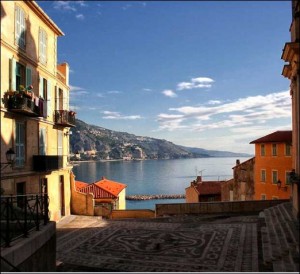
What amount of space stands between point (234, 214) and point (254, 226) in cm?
583

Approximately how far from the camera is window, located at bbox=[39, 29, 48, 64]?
77.2ft

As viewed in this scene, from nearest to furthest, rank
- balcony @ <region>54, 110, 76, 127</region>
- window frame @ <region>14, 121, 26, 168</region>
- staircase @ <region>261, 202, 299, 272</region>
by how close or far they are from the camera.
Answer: staircase @ <region>261, 202, 299, 272</region> < window frame @ <region>14, 121, 26, 168</region> < balcony @ <region>54, 110, 76, 127</region>

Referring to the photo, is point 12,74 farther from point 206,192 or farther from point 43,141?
point 206,192

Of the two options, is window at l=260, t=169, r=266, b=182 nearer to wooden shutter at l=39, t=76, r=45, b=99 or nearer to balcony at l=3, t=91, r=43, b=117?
wooden shutter at l=39, t=76, r=45, b=99

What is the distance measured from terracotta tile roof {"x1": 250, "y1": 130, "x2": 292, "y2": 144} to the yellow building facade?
2241cm

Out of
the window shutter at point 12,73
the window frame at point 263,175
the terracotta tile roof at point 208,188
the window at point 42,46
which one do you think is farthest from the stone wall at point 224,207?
the terracotta tile roof at point 208,188

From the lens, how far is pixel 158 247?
16.1 metres

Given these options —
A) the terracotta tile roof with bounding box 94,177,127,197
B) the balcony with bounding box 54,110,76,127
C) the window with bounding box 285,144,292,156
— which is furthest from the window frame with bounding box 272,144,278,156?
the balcony with bounding box 54,110,76,127

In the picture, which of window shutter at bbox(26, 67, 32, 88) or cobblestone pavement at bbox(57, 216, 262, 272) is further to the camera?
window shutter at bbox(26, 67, 32, 88)

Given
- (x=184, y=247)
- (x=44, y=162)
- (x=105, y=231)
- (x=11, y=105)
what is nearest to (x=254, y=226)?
(x=184, y=247)

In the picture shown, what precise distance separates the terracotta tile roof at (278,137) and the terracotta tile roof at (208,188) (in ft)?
38.0

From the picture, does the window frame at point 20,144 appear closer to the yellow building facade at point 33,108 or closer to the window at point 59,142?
the yellow building facade at point 33,108

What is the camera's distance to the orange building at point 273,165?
38156 millimetres

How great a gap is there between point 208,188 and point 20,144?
34.6 metres
